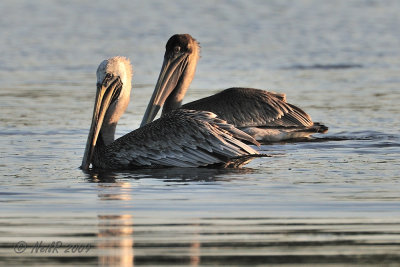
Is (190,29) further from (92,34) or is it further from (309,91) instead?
(309,91)

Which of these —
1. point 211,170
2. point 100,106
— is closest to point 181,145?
point 211,170

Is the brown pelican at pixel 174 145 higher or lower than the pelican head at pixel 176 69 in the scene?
lower

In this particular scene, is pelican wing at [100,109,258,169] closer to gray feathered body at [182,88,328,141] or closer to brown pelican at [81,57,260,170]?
brown pelican at [81,57,260,170]

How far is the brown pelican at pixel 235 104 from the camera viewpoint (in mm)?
11750

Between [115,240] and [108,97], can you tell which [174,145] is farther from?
[115,240]

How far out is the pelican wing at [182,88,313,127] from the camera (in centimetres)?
1180

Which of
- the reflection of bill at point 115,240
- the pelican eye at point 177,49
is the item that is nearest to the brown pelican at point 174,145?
the reflection of bill at point 115,240

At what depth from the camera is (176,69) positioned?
1222 centimetres

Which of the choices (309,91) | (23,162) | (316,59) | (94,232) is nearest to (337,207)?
(94,232)

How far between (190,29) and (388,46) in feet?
13.5

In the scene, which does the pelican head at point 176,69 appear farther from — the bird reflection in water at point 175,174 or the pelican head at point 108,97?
the bird reflection in water at point 175,174

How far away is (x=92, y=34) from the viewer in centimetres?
2064

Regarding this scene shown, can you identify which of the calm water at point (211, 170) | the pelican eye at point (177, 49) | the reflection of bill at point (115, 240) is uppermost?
the pelican eye at point (177, 49)

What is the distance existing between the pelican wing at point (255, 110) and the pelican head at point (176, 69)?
488 mm
